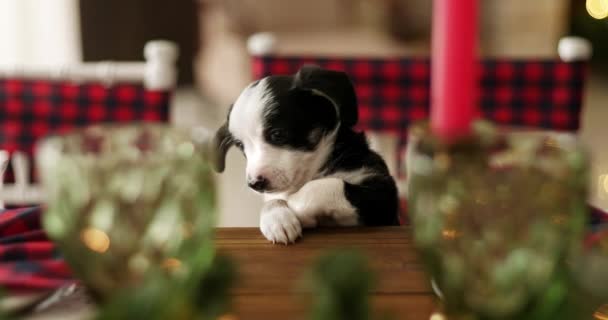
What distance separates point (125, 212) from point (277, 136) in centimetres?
34

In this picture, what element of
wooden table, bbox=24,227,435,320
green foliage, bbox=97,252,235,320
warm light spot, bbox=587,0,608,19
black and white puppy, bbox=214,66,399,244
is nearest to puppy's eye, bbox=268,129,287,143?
black and white puppy, bbox=214,66,399,244

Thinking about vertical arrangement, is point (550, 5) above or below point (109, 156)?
above

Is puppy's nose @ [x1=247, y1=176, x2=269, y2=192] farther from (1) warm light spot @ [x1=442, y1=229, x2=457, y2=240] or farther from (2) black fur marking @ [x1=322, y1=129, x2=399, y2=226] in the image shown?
(1) warm light spot @ [x1=442, y1=229, x2=457, y2=240]

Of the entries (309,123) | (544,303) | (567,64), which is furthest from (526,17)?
(544,303)

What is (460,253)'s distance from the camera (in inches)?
12.5

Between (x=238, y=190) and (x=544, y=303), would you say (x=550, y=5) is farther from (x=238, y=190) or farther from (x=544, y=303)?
(x=544, y=303)

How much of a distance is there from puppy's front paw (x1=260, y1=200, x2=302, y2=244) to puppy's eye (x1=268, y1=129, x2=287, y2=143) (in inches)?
3.6

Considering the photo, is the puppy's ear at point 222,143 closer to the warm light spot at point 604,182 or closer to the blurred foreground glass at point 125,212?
the blurred foreground glass at point 125,212

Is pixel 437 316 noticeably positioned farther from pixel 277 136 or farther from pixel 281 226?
pixel 277 136

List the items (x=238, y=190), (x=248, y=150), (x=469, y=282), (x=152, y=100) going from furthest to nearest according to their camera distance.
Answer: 1. (x=238, y=190)
2. (x=152, y=100)
3. (x=248, y=150)
4. (x=469, y=282)

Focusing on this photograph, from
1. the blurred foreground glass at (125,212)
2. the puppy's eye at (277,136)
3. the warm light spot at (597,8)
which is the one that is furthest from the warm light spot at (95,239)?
the warm light spot at (597,8)

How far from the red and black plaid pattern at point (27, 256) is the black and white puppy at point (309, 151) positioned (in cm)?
20

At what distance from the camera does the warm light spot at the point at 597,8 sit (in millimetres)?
1657

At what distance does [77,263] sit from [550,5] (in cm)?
158
